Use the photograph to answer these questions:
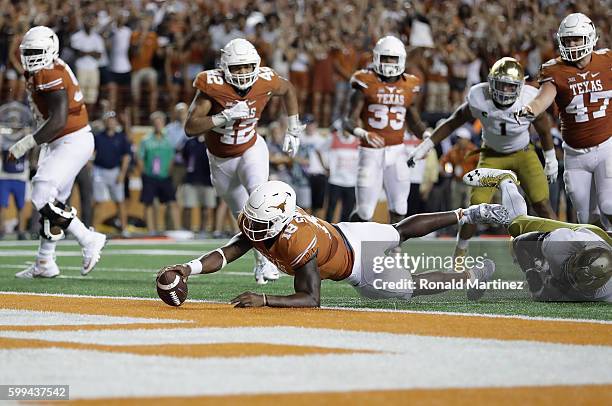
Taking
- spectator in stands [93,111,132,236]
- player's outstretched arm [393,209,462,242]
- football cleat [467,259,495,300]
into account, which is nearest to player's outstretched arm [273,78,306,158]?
player's outstretched arm [393,209,462,242]

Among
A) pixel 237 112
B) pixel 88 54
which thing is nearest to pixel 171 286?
pixel 237 112

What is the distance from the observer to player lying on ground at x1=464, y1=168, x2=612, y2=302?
712cm

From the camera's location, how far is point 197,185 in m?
18.5

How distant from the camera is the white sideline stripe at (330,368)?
4184 mm

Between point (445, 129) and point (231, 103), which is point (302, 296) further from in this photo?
point (445, 129)

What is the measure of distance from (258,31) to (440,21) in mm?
3520

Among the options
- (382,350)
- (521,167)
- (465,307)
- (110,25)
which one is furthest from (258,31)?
(382,350)

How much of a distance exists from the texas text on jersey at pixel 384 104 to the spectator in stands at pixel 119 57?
7.34 meters

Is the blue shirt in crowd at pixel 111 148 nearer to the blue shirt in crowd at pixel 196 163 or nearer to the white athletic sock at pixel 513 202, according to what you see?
the blue shirt in crowd at pixel 196 163

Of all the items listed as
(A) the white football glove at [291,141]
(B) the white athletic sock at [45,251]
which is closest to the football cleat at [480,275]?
(A) the white football glove at [291,141]

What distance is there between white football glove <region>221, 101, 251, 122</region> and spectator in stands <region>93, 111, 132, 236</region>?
27.0 feet

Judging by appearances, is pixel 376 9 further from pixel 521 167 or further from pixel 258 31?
pixel 521 167

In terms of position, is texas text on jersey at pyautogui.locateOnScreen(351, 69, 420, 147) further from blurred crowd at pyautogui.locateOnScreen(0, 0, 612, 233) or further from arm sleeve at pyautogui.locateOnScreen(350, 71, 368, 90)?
blurred crowd at pyautogui.locateOnScreen(0, 0, 612, 233)

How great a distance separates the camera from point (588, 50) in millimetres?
9227
